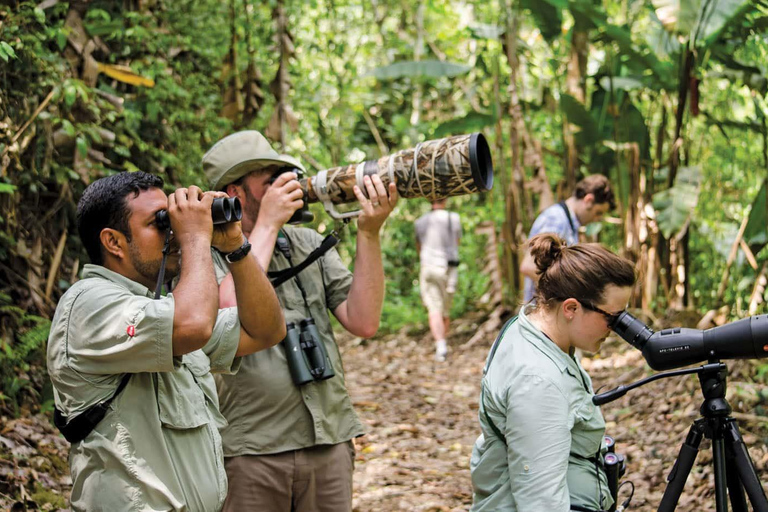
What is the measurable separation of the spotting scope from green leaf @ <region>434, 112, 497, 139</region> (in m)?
6.76

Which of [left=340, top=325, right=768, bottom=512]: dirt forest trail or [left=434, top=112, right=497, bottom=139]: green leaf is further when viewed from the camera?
[left=434, top=112, right=497, bottom=139]: green leaf

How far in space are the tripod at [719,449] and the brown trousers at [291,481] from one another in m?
1.04

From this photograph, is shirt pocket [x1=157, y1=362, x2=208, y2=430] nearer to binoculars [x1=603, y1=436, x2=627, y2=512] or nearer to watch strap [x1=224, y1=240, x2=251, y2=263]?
watch strap [x1=224, y1=240, x2=251, y2=263]

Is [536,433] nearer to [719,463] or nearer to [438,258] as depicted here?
[719,463]

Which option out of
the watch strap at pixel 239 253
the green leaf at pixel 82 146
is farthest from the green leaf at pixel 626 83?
the watch strap at pixel 239 253

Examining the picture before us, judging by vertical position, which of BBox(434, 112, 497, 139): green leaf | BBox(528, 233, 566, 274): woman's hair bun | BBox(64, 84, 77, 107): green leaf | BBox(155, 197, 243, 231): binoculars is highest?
BBox(64, 84, 77, 107): green leaf

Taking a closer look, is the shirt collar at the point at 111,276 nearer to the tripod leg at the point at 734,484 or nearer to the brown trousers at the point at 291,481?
the brown trousers at the point at 291,481

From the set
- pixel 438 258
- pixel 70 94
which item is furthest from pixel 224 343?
pixel 438 258

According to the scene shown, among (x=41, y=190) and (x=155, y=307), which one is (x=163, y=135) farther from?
Answer: (x=155, y=307)

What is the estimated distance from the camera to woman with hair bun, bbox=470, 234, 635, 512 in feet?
6.24

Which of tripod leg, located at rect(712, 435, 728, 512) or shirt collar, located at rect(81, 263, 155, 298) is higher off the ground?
shirt collar, located at rect(81, 263, 155, 298)

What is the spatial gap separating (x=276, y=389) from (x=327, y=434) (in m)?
0.23

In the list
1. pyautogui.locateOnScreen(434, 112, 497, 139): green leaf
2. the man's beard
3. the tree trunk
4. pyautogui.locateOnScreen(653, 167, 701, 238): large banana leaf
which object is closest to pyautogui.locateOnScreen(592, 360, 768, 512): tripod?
the man's beard

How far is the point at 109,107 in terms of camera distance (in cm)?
483
